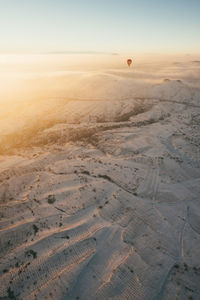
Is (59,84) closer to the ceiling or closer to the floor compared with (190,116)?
closer to the ceiling

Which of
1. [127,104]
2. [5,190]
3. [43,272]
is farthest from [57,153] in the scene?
[127,104]

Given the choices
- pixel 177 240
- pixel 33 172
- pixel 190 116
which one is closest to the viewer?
pixel 177 240

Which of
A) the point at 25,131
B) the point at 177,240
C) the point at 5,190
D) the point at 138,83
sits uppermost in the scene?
the point at 138,83

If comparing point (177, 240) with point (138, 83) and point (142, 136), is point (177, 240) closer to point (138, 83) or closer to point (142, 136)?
point (142, 136)

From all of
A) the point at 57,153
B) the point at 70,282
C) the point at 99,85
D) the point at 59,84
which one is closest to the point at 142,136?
the point at 57,153

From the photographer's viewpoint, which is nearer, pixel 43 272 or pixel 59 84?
pixel 43 272

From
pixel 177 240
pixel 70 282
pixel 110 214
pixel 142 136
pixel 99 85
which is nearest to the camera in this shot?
pixel 70 282

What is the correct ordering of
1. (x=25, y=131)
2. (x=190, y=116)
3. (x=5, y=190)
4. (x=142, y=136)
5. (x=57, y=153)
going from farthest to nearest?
(x=190, y=116)
(x=25, y=131)
(x=142, y=136)
(x=57, y=153)
(x=5, y=190)

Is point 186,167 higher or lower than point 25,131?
lower

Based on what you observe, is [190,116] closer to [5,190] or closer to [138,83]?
[138,83]

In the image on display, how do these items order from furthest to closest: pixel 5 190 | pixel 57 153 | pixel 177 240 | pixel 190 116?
pixel 190 116 → pixel 57 153 → pixel 5 190 → pixel 177 240
